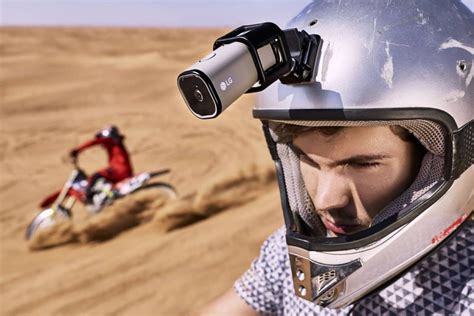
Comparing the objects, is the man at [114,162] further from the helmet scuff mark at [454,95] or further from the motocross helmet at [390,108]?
the helmet scuff mark at [454,95]

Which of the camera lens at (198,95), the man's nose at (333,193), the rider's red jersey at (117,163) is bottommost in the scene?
the rider's red jersey at (117,163)

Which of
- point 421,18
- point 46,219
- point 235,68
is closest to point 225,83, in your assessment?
point 235,68

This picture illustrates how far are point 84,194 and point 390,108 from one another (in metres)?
4.48

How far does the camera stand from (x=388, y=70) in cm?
126

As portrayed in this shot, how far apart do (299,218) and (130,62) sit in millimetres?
16743

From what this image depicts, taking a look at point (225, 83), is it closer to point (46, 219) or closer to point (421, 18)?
point (421, 18)

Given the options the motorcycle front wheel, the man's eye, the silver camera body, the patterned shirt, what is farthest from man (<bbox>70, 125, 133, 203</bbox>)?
the silver camera body

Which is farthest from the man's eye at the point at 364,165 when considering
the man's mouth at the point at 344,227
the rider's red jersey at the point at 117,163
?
the rider's red jersey at the point at 117,163

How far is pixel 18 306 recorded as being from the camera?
419 cm

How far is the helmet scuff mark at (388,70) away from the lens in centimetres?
126

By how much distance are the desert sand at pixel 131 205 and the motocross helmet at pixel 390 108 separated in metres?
2.51

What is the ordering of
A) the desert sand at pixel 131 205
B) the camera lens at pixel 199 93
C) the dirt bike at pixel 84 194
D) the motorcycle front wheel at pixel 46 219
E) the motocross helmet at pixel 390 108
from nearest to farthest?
the camera lens at pixel 199 93, the motocross helmet at pixel 390 108, the desert sand at pixel 131 205, the dirt bike at pixel 84 194, the motorcycle front wheel at pixel 46 219

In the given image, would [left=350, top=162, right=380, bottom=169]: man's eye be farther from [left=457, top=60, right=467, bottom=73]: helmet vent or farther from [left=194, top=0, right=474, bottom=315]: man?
[left=457, top=60, right=467, bottom=73]: helmet vent

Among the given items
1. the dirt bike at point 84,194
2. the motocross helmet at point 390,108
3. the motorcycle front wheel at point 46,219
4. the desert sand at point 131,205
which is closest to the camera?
the motocross helmet at point 390,108
